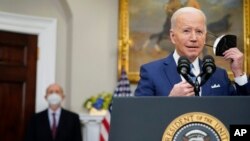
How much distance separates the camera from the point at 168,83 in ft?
6.07

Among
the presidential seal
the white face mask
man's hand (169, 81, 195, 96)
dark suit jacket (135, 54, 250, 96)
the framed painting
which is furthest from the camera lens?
the framed painting

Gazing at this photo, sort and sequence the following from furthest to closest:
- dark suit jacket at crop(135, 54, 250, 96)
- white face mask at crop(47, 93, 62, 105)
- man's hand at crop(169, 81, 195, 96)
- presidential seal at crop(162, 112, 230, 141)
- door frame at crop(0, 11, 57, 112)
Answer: door frame at crop(0, 11, 57, 112) → white face mask at crop(47, 93, 62, 105) → dark suit jacket at crop(135, 54, 250, 96) → man's hand at crop(169, 81, 195, 96) → presidential seal at crop(162, 112, 230, 141)

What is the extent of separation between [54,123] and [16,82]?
2.48ft

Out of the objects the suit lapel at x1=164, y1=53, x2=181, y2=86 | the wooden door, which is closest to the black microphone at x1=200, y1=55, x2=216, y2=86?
the suit lapel at x1=164, y1=53, x2=181, y2=86

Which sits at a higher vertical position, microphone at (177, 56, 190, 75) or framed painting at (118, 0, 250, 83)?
framed painting at (118, 0, 250, 83)

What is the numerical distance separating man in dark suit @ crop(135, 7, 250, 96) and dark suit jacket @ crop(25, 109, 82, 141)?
4.07 meters

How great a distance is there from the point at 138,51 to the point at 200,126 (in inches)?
199

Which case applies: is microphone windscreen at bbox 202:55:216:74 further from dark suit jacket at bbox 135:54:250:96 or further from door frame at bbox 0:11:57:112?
door frame at bbox 0:11:57:112

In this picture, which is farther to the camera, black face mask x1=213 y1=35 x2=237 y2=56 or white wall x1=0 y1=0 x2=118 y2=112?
white wall x1=0 y1=0 x2=118 y2=112

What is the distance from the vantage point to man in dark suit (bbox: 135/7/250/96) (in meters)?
1.82

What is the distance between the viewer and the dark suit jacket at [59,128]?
19.0 ft

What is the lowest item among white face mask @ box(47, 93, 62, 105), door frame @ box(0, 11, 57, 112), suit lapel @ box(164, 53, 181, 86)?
suit lapel @ box(164, 53, 181, 86)

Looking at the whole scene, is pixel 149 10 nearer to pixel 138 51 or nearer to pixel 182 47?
pixel 138 51

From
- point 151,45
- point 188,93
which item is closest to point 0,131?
point 151,45
